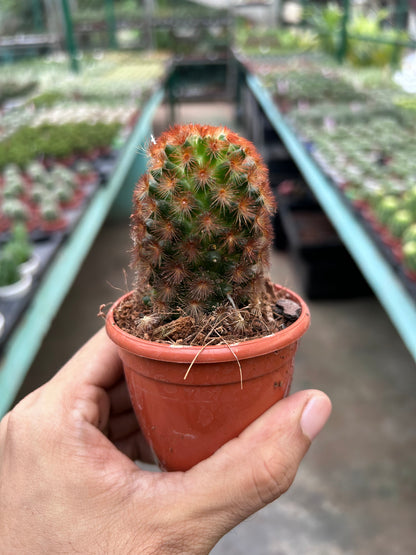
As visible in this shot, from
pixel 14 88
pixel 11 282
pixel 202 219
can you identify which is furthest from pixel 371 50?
pixel 202 219

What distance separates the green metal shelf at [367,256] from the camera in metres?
2.02

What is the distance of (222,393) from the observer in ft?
2.90

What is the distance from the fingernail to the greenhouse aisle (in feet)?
1.27

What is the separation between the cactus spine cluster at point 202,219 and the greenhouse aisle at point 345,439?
0.33m

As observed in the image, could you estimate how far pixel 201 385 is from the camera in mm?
871

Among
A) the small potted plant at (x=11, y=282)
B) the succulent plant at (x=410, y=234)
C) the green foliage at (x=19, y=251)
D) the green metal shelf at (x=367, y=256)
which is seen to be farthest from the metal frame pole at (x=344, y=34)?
the small potted plant at (x=11, y=282)

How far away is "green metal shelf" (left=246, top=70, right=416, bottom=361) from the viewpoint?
2.02 m

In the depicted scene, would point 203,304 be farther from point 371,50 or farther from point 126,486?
point 371,50

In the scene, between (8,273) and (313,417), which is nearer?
(313,417)

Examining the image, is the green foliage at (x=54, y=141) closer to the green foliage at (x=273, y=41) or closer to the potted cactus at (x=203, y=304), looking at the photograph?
the potted cactus at (x=203, y=304)

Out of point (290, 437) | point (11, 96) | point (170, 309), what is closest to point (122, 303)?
point (170, 309)

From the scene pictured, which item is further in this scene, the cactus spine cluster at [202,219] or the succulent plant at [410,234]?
the succulent plant at [410,234]

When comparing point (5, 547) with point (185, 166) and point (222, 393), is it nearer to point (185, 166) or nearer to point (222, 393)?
point (222, 393)

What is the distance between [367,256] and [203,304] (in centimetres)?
185
